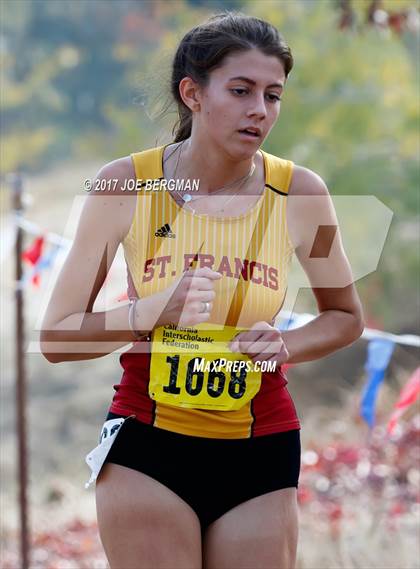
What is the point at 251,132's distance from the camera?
1.99 meters

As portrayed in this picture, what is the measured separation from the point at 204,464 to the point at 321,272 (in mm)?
486

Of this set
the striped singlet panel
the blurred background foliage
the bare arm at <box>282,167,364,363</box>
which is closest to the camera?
the striped singlet panel

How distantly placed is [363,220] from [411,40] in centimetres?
310

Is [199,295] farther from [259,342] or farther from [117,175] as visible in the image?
[117,175]

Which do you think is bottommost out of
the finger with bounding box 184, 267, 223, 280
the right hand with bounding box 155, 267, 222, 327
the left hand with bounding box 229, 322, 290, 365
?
the left hand with bounding box 229, 322, 290, 365

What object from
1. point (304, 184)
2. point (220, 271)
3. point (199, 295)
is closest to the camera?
point (199, 295)

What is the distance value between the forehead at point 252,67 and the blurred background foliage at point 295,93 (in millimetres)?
259

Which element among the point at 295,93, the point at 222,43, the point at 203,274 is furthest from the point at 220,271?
the point at 295,93

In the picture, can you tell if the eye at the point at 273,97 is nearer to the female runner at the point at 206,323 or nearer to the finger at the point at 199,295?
the female runner at the point at 206,323

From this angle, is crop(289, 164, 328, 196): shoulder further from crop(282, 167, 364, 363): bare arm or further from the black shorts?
the black shorts

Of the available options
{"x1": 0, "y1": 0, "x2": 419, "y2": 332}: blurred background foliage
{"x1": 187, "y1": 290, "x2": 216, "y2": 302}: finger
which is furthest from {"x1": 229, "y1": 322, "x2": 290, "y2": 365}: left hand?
{"x1": 0, "y1": 0, "x2": 419, "y2": 332}: blurred background foliage

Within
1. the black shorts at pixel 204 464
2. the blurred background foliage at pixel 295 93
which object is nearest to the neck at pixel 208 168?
the blurred background foliage at pixel 295 93

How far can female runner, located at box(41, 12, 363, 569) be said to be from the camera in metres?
1.91

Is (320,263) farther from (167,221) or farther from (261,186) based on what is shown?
A: (167,221)
